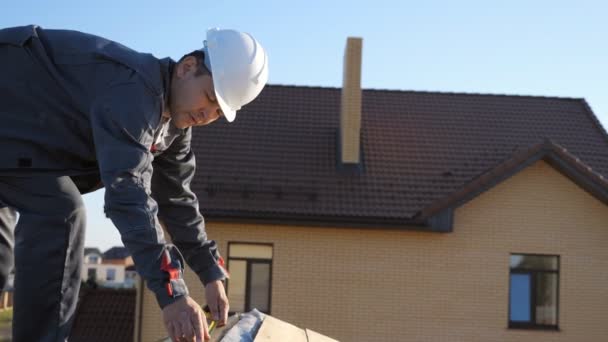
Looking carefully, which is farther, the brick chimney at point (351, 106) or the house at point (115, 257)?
the house at point (115, 257)

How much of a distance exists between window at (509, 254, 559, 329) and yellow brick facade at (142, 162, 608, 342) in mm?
182

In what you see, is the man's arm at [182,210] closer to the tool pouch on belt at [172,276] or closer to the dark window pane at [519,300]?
the tool pouch on belt at [172,276]

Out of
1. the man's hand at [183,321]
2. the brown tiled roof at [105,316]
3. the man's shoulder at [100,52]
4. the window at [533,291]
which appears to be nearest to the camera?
the man's hand at [183,321]

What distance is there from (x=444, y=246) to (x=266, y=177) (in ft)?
13.1

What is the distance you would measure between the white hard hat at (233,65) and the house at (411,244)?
1416cm

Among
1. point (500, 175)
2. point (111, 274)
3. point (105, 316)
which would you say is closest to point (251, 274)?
point (105, 316)

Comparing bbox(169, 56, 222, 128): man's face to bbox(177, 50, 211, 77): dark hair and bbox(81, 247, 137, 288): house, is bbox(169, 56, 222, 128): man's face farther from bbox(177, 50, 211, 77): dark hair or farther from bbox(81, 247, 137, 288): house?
bbox(81, 247, 137, 288): house

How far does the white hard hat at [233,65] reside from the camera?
3.02 meters

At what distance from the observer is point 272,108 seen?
68.4 ft

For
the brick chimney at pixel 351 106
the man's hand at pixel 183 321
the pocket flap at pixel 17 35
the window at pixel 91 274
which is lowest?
the window at pixel 91 274

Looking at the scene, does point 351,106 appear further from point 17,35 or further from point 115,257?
point 115,257

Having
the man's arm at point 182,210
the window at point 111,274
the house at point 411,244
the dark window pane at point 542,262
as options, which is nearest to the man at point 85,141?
the man's arm at point 182,210

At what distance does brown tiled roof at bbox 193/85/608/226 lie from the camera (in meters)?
17.7

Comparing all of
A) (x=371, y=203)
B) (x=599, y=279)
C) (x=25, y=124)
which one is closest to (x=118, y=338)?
(x=371, y=203)
